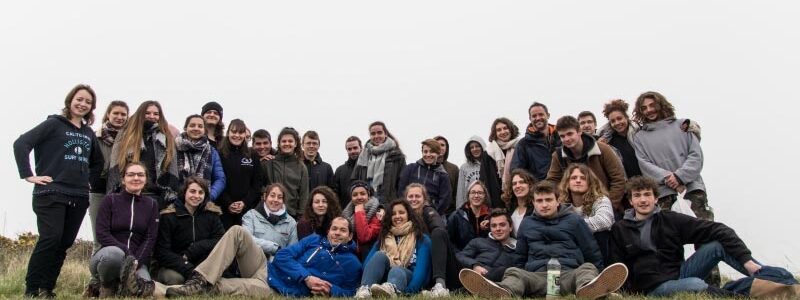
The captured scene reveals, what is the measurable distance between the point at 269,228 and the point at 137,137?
176 centimetres

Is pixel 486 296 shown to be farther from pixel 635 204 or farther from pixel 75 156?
pixel 75 156

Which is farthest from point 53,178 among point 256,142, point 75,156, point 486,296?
point 486,296

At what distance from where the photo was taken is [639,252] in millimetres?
6793

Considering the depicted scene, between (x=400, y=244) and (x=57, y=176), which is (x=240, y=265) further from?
(x=57, y=176)

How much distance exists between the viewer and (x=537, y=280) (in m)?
6.56

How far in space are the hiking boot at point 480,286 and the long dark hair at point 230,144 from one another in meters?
3.45

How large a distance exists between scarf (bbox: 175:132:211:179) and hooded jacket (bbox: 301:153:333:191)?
1679 mm

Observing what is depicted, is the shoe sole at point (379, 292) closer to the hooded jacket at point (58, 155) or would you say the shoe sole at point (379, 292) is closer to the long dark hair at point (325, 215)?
the long dark hair at point (325, 215)

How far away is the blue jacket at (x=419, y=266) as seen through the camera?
704cm

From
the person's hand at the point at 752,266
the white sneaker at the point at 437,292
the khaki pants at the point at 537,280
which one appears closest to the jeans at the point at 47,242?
the white sneaker at the point at 437,292

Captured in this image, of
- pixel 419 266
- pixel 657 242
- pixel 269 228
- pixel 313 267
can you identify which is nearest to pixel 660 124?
pixel 657 242

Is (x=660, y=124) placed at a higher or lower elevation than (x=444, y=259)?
higher

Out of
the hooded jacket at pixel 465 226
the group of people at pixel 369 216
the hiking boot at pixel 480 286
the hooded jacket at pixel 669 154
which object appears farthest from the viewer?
the hooded jacket at pixel 465 226

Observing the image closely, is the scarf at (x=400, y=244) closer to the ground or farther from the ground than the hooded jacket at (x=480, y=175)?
closer to the ground
